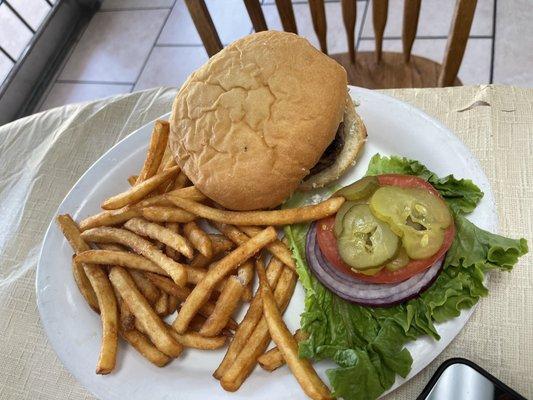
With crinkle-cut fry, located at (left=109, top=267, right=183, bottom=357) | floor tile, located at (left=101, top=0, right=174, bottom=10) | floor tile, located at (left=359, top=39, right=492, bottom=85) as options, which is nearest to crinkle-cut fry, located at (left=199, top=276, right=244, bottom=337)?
crinkle-cut fry, located at (left=109, top=267, right=183, bottom=357)

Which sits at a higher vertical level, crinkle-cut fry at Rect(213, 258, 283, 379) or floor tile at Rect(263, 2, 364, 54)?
crinkle-cut fry at Rect(213, 258, 283, 379)

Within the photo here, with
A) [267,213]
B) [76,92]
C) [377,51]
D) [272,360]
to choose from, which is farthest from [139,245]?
[76,92]

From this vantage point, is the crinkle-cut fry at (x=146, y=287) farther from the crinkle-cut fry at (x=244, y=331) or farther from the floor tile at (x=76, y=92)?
the floor tile at (x=76, y=92)

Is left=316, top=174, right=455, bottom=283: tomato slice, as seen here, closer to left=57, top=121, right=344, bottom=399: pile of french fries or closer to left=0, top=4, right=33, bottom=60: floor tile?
left=57, top=121, right=344, bottom=399: pile of french fries

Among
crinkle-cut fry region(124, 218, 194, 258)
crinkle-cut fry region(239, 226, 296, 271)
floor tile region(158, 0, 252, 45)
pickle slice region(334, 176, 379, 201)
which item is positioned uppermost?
crinkle-cut fry region(124, 218, 194, 258)

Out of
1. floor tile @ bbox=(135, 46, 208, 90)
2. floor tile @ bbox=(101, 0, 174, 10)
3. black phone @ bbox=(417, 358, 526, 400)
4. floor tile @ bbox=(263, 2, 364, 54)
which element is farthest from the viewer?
floor tile @ bbox=(101, 0, 174, 10)

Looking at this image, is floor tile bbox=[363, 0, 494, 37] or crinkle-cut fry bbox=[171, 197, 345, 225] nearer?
crinkle-cut fry bbox=[171, 197, 345, 225]
